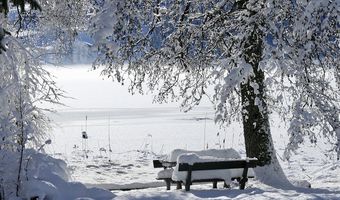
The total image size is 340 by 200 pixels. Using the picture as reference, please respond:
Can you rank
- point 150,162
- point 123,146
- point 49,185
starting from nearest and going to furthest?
point 49,185, point 150,162, point 123,146

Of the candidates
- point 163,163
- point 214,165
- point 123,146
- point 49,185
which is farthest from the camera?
point 123,146

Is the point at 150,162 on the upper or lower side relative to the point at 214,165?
lower

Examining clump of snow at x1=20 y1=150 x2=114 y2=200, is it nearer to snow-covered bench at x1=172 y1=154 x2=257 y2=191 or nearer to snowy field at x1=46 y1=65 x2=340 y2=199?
snowy field at x1=46 y1=65 x2=340 y2=199

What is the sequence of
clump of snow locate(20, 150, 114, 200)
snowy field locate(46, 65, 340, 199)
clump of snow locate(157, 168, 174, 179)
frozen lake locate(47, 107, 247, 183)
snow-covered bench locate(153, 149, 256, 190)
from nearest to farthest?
clump of snow locate(20, 150, 114, 200)
snowy field locate(46, 65, 340, 199)
snow-covered bench locate(153, 149, 256, 190)
clump of snow locate(157, 168, 174, 179)
frozen lake locate(47, 107, 247, 183)

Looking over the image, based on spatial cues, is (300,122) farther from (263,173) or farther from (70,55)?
(70,55)

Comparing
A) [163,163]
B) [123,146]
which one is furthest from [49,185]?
[123,146]

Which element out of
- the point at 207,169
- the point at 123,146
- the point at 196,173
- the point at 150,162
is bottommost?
the point at 150,162

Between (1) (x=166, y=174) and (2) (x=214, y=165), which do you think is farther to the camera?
(1) (x=166, y=174)

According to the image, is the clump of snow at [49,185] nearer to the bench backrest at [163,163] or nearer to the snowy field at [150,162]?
the snowy field at [150,162]

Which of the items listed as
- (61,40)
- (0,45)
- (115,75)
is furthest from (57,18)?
(0,45)

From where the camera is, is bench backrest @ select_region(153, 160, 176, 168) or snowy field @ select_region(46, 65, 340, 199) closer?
snowy field @ select_region(46, 65, 340, 199)

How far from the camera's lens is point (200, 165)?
10.4 meters

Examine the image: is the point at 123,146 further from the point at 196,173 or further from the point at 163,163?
the point at 196,173

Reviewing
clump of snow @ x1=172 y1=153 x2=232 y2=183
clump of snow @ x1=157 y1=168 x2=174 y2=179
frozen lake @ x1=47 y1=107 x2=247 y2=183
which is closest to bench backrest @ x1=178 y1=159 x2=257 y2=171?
clump of snow @ x1=172 y1=153 x2=232 y2=183
